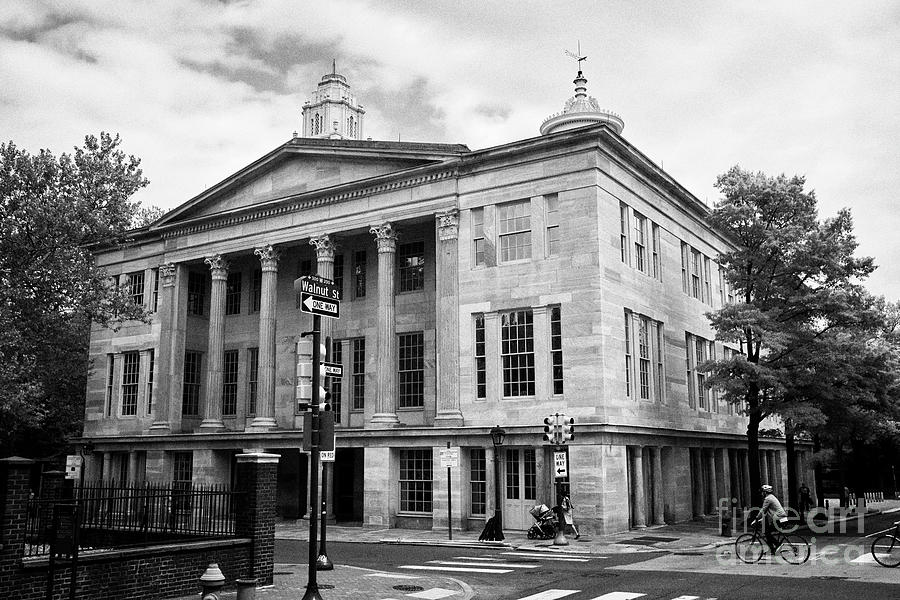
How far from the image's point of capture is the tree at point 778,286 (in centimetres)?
3005

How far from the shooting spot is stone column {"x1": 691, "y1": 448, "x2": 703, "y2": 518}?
121 feet

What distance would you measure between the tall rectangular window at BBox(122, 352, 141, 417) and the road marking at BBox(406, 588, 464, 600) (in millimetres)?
32034

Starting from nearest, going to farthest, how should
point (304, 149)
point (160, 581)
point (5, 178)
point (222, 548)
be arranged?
1. point (160, 581)
2. point (222, 548)
3. point (5, 178)
4. point (304, 149)

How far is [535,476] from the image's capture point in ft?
→ 98.8

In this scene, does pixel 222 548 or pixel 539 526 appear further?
pixel 539 526

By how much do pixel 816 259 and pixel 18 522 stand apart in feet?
88.1

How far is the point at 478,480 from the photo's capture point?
103 ft

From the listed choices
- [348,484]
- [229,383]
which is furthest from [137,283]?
[348,484]

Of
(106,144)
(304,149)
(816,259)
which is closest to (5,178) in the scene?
(106,144)

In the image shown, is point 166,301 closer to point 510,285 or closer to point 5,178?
point 5,178

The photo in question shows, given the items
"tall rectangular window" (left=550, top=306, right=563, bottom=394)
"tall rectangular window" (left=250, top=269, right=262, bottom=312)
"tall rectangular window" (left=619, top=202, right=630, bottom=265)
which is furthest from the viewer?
"tall rectangular window" (left=250, top=269, right=262, bottom=312)

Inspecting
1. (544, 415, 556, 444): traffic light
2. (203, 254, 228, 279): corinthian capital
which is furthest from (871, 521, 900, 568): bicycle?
(203, 254, 228, 279): corinthian capital

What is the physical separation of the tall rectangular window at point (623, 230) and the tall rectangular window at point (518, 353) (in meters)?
4.51

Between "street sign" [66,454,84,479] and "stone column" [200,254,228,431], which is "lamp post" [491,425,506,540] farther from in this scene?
"street sign" [66,454,84,479]
